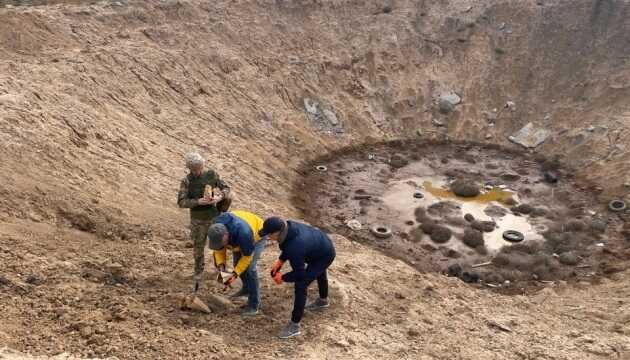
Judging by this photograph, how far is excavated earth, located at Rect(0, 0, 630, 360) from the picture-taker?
22.9 ft

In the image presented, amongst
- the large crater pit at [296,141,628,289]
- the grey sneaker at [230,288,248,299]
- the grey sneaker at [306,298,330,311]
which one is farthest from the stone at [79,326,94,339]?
the large crater pit at [296,141,628,289]

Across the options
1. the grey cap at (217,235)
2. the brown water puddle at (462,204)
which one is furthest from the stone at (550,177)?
the grey cap at (217,235)

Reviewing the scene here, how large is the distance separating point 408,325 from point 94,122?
919 centimetres

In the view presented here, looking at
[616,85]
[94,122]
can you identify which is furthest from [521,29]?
[94,122]

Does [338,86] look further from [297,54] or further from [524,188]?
[524,188]

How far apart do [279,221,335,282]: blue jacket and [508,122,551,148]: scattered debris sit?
16925mm

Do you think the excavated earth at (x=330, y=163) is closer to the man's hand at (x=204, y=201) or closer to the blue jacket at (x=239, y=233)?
the blue jacket at (x=239, y=233)

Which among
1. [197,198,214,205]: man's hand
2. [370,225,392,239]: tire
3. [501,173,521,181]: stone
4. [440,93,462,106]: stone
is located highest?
[440,93,462,106]: stone

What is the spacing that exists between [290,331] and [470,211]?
36.2 ft

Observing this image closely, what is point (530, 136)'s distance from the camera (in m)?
21.2

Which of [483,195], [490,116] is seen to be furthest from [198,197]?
[490,116]

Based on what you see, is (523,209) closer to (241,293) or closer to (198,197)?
(241,293)

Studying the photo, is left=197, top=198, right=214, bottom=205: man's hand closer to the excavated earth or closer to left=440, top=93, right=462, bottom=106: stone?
the excavated earth

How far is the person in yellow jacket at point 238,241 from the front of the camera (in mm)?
5938
